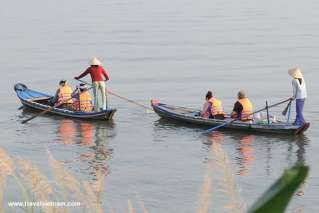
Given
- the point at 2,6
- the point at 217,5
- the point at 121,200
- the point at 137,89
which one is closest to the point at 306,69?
the point at 137,89

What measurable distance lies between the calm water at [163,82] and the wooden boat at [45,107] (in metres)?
0.31

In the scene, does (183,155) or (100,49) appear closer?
(183,155)

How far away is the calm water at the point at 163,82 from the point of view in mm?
17156

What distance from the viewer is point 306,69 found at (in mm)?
37062

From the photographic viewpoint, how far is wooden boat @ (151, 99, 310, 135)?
20734 millimetres

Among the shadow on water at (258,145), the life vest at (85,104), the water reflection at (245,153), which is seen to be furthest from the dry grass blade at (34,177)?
the life vest at (85,104)

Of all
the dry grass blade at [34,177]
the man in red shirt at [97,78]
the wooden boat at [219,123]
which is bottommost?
the wooden boat at [219,123]

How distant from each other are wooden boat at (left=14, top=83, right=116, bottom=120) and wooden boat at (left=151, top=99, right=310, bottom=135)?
1651mm

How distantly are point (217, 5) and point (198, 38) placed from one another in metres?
35.5

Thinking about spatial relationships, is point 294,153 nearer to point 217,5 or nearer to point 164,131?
point 164,131

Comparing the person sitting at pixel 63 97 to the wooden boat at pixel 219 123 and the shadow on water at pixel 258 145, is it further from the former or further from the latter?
the shadow on water at pixel 258 145

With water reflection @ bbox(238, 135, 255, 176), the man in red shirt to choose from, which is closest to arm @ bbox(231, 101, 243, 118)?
water reflection @ bbox(238, 135, 255, 176)

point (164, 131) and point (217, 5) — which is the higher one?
point (217, 5)

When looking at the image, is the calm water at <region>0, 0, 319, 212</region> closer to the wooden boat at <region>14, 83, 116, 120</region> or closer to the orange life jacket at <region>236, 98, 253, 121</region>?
the wooden boat at <region>14, 83, 116, 120</region>
